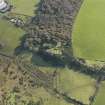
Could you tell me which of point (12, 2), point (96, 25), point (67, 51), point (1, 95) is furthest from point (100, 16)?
point (1, 95)

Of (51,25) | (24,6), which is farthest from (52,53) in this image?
(24,6)

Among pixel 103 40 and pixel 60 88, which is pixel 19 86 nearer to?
pixel 60 88

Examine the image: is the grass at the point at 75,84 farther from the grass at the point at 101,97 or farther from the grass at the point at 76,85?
the grass at the point at 101,97

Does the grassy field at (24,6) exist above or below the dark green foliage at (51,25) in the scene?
above

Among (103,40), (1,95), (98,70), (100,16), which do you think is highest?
(100,16)

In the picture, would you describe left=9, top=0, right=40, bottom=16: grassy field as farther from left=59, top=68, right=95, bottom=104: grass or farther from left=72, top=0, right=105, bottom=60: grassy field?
left=59, top=68, right=95, bottom=104: grass

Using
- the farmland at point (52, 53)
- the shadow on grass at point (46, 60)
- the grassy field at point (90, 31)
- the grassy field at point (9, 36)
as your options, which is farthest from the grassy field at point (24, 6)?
the shadow on grass at point (46, 60)
